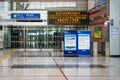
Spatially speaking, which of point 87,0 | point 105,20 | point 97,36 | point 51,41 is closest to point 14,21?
point 51,41

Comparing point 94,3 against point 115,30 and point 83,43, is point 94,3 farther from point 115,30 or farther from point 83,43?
point 115,30

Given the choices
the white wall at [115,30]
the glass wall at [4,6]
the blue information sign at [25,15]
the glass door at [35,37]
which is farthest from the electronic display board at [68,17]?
the white wall at [115,30]

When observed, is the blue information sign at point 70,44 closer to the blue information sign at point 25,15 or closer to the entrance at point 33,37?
the blue information sign at point 25,15

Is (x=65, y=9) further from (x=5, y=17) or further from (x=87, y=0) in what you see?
(x=5, y=17)

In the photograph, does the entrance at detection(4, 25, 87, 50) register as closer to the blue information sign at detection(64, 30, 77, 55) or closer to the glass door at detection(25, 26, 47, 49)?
the glass door at detection(25, 26, 47, 49)

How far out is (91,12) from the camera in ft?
110

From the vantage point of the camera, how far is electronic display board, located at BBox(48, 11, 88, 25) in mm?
35375

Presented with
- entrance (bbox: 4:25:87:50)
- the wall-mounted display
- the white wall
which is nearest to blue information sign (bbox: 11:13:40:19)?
entrance (bbox: 4:25:87:50)

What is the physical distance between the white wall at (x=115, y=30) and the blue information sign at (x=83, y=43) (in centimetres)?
193

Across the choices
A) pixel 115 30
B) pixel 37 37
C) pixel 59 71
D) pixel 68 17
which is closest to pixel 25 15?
pixel 37 37

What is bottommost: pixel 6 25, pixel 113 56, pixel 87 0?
pixel 113 56

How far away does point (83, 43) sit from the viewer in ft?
84.7

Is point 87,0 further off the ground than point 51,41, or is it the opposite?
point 87,0

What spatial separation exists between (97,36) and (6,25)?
1191 centimetres
